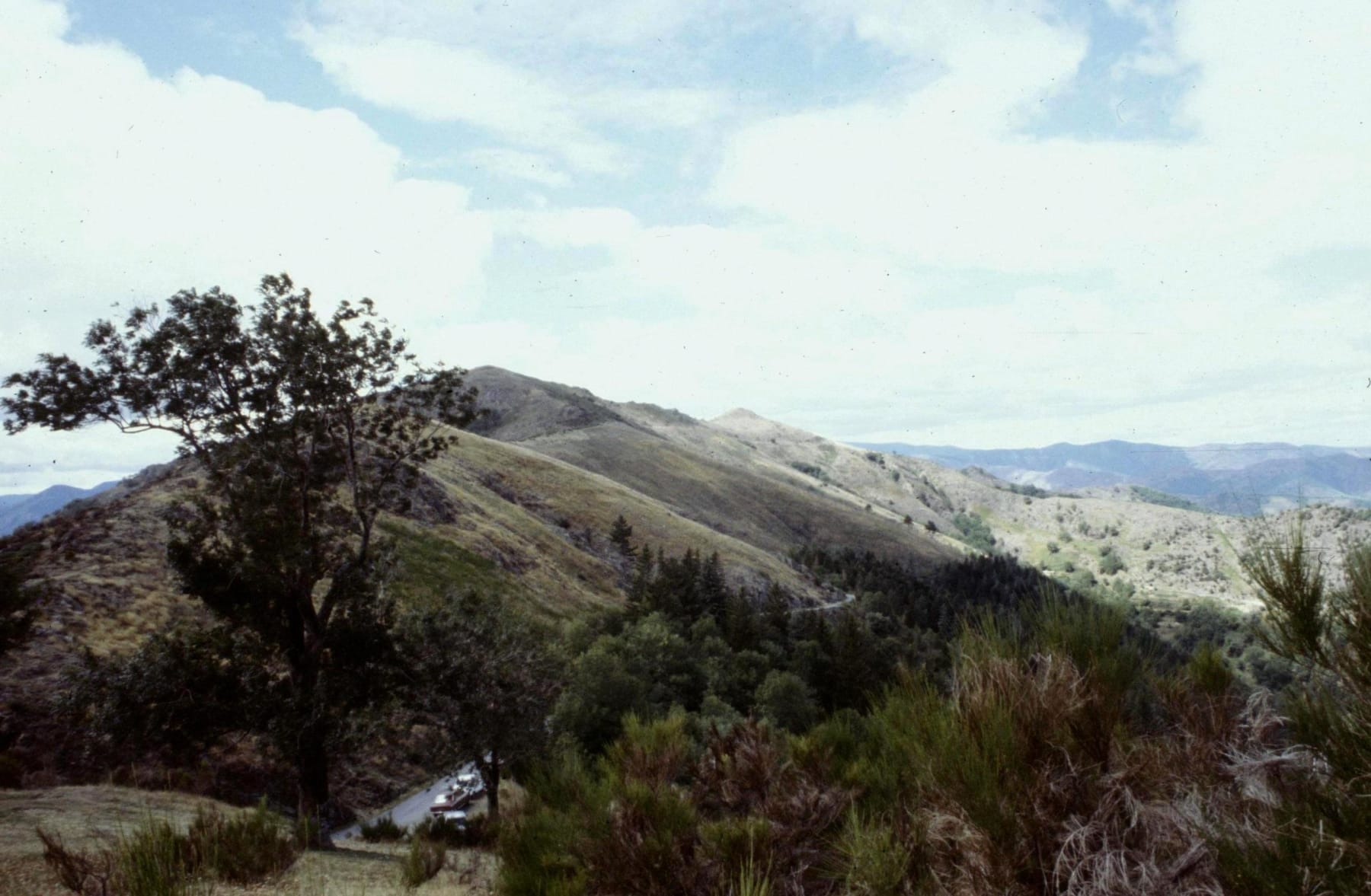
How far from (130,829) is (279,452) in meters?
9.89

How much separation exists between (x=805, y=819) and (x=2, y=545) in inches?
1107

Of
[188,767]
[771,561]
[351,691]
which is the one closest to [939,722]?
[351,691]

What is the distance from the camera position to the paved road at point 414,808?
30.5 metres

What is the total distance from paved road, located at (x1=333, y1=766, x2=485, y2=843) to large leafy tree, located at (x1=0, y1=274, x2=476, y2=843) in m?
7.56

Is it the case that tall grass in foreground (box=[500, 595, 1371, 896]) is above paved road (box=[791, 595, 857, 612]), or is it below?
above

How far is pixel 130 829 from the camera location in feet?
53.6

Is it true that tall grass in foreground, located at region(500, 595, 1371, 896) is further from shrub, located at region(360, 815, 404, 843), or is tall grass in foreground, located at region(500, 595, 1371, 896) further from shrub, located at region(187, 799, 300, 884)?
shrub, located at region(360, 815, 404, 843)

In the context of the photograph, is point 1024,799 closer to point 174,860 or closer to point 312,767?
point 174,860

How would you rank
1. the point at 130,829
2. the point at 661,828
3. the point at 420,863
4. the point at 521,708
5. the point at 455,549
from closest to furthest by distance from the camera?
the point at 661,828
the point at 420,863
the point at 130,829
the point at 521,708
the point at 455,549

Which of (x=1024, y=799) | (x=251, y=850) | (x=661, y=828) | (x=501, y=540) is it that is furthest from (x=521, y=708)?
(x=501, y=540)

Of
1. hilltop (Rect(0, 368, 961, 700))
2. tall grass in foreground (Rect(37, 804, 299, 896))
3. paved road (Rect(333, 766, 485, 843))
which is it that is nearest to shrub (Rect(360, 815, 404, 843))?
paved road (Rect(333, 766, 485, 843))

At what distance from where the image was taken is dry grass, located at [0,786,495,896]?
10.0 meters

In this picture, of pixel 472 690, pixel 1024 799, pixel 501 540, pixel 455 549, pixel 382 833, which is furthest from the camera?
pixel 501 540

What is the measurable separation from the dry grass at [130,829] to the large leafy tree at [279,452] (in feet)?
13.4
